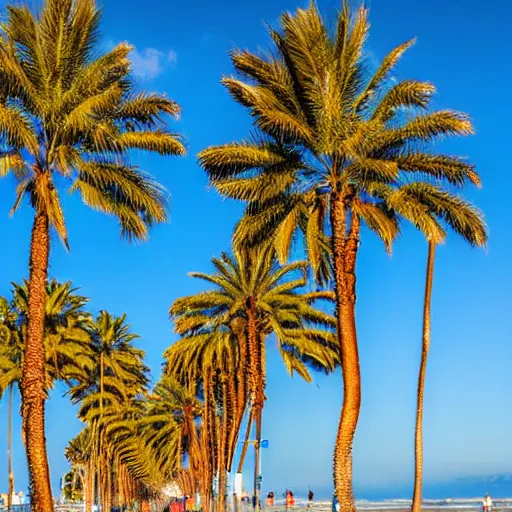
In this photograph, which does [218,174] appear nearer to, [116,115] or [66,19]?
[116,115]

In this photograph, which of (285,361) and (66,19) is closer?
(66,19)

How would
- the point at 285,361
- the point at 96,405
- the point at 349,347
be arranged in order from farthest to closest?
the point at 96,405, the point at 285,361, the point at 349,347

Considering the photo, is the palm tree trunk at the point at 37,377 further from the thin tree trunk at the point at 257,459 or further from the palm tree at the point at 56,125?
the thin tree trunk at the point at 257,459

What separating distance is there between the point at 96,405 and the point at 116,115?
157ft

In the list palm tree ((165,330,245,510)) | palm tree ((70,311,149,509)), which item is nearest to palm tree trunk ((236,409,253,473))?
palm tree ((165,330,245,510))

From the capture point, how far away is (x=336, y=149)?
2344 cm

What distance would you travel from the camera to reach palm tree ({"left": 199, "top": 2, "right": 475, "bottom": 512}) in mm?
23109

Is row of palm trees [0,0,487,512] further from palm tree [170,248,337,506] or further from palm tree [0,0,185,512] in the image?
palm tree [170,248,337,506]

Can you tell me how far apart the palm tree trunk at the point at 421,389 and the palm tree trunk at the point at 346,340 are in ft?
19.4

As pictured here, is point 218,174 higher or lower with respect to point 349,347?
higher

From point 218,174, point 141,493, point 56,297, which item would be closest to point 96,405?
point 56,297

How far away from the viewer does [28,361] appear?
2125 centimetres

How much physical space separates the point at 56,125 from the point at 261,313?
23908 millimetres

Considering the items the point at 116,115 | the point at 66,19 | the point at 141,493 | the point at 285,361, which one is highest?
the point at 66,19
